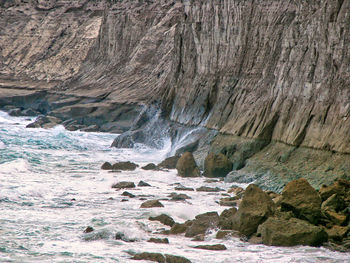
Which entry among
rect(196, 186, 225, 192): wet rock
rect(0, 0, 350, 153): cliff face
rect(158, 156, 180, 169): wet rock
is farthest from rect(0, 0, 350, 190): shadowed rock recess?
rect(196, 186, 225, 192): wet rock

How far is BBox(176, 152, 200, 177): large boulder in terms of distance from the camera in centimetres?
2195

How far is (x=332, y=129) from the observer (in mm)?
17578

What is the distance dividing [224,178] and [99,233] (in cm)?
864

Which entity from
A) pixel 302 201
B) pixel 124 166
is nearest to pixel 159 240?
pixel 302 201

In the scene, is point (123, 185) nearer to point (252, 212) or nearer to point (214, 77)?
point (252, 212)

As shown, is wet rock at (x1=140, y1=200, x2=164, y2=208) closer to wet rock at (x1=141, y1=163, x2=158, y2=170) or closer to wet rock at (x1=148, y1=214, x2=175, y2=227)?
wet rock at (x1=148, y1=214, x2=175, y2=227)

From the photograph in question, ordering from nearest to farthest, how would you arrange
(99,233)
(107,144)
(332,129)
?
(99,233) < (332,129) < (107,144)

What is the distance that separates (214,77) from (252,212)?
598 inches

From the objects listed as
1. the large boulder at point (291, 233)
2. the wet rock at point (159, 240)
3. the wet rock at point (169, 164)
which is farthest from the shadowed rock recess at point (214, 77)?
the wet rock at point (159, 240)

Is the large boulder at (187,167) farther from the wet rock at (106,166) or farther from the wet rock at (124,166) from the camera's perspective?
the wet rock at (106,166)

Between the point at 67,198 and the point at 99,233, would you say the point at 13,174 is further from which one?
the point at 99,233

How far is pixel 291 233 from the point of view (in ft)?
39.6

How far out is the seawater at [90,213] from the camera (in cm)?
1162

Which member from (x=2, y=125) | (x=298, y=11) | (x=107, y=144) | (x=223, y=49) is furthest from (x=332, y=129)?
(x=2, y=125)
